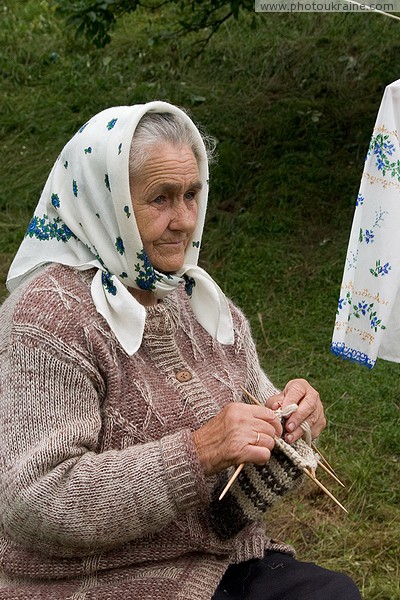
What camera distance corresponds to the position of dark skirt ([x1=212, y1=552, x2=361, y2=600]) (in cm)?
221

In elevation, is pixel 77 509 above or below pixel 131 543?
above

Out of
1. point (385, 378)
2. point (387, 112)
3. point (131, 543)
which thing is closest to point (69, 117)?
point (385, 378)

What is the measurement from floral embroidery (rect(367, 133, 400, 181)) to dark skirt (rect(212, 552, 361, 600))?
A: 1296 mm

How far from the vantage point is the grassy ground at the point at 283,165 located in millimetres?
3691

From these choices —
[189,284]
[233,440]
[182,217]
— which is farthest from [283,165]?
[233,440]

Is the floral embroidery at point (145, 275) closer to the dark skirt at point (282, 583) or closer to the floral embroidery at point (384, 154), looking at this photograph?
the dark skirt at point (282, 583)

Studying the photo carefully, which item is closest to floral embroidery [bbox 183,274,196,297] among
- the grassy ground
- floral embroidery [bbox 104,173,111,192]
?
floral embroidery [bbox 104,173,111,192]

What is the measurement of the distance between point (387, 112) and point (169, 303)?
1067 mm

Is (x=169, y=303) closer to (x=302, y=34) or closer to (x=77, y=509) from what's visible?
(x=77, y=509)

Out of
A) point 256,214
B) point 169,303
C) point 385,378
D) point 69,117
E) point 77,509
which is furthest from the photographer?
point 69,117

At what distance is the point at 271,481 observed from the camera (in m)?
2.14

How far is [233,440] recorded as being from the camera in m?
1.94

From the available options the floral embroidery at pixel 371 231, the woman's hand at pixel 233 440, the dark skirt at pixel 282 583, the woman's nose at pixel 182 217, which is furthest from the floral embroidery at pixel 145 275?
the floral embroidery at pixel 371 231

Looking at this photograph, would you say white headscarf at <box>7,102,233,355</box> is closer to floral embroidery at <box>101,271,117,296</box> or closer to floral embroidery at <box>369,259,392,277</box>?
floral embroidery at <box>101,271,117,296</box>
